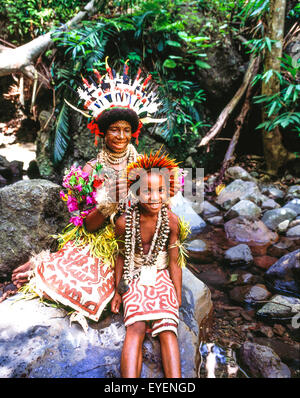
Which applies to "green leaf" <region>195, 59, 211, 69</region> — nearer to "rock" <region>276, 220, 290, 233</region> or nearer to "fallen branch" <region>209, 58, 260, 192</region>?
"fallen branch" <region>209, 58, 260, 192</region>

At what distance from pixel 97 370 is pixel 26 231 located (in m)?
1.96

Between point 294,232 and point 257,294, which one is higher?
point 294,232

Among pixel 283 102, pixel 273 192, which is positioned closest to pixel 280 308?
pixel 273 192

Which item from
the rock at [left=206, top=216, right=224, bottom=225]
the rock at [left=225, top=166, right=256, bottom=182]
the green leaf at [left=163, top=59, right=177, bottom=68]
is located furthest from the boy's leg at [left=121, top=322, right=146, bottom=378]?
the green leaf at [left=163, top=59, right=177, bottom=68]

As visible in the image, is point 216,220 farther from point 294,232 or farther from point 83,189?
point 83,189

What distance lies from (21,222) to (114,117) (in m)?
1.78

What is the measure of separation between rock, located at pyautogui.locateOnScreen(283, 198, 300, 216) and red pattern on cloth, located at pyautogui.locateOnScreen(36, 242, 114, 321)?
154 inches

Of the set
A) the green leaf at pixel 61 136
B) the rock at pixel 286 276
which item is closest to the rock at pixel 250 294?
the rock at pixel 286 276

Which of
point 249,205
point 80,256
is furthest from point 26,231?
point 249,205

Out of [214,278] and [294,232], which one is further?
[294,232]

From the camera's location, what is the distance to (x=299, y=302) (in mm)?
2826

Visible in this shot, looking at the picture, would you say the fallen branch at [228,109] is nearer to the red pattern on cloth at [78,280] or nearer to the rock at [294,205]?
the rock at [294,205]

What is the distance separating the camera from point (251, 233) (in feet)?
14.6

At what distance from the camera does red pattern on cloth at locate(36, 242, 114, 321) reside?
2176 millimetres
